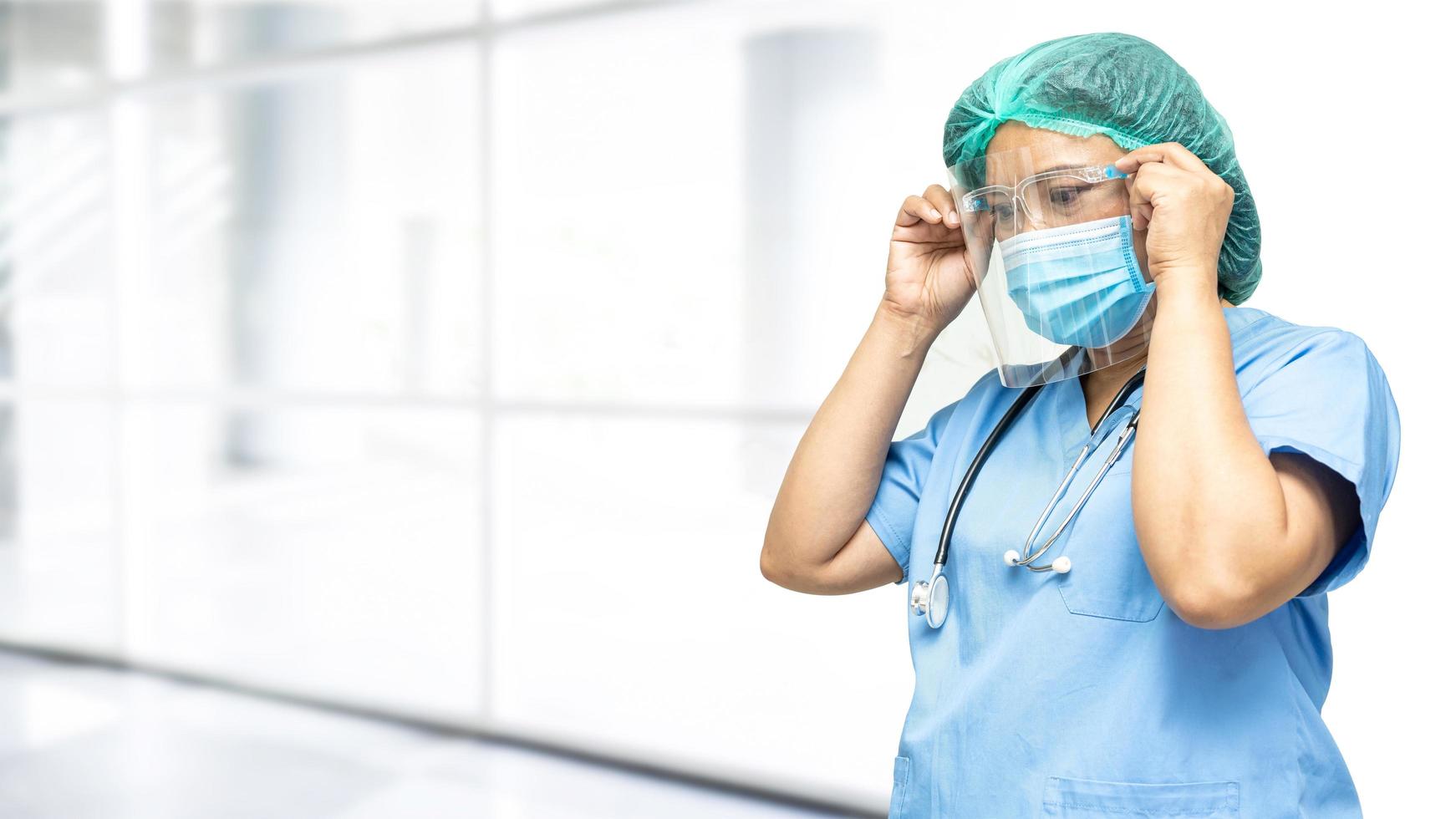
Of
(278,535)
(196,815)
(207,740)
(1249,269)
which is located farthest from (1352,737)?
(278,535)

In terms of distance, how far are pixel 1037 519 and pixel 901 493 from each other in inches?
8.1

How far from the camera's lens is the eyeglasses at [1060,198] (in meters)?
0.88

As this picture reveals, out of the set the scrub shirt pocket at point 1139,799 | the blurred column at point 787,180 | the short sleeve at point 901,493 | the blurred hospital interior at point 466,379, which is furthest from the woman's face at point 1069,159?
the blurred column at point 787,180

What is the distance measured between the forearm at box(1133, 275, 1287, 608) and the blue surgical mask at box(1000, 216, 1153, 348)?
0.25 feet

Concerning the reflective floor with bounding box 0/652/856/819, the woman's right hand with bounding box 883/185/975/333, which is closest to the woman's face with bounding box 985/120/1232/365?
the woman's right hand with bounding box 883/185/975/333

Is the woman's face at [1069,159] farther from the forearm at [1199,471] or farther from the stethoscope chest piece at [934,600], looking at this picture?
the stethoscope chest piece at [934,600]

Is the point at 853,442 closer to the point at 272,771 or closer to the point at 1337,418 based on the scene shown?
the point at 1337,418

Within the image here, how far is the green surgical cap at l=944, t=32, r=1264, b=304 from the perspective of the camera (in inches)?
35.3

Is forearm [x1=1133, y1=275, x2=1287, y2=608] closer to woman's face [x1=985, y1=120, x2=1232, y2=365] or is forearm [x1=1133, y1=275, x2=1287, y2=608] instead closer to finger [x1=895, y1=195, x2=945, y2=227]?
woman's face [x1=985, y1=120, x2=1232, y2=365]

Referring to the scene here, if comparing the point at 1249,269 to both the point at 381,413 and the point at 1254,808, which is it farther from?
the point at 381,413

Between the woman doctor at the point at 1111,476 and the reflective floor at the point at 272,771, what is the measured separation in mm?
1593

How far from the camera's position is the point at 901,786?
3.20 ft

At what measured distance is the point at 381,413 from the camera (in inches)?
118

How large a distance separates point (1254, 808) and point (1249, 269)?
0.47 metres
